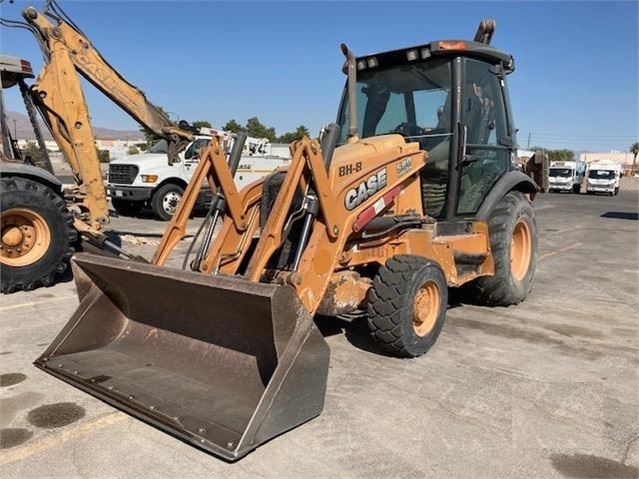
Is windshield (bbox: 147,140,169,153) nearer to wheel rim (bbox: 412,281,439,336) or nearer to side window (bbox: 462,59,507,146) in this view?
side window (bbox: 462,59,507,146)

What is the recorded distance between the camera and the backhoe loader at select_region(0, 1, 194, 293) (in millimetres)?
6879

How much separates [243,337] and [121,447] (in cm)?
99

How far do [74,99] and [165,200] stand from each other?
276 inches

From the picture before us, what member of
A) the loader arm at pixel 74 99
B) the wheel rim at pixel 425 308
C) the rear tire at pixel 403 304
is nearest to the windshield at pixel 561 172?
the loader arm at pixel 74 99

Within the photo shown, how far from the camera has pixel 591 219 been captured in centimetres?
1881

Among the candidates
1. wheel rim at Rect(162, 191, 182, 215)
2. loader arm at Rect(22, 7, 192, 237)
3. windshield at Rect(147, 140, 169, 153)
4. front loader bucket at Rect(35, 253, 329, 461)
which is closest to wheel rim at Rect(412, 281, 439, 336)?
front loader bucket at Rect(35, 253, 329, 461)

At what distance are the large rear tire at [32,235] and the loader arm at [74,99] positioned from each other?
1.88ft

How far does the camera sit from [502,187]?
6184 millimetres

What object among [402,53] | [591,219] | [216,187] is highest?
[402,53]

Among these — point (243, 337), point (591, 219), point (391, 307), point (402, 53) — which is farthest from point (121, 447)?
point (591, 219)

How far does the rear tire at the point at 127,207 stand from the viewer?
603 inches

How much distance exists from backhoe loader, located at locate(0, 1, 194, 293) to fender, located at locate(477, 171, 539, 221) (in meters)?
4.19

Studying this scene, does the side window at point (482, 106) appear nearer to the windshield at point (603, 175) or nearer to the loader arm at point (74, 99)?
the loader arm at point (74, 99)

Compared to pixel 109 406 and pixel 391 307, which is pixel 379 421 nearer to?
pixel 391 307
